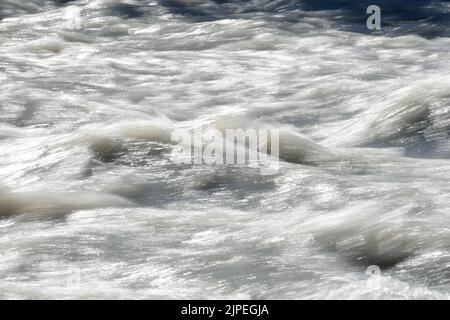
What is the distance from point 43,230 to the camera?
2.82 m

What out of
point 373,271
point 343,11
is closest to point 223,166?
point 373,271

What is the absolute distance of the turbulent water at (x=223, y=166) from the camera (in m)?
2.52

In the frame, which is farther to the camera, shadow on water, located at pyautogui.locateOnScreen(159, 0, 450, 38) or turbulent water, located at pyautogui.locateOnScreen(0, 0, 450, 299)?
shadow on water, located at pyautogui.locateOnScreen(159, 0, 450, 38)

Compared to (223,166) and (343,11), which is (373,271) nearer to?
(223,166)

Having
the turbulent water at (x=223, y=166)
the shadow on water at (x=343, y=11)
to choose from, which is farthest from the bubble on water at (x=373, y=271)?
the shadow on water at (x=343, y=11)

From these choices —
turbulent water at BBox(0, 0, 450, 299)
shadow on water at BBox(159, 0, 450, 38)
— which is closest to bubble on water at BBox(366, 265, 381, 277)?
turbulent water at BBox(0, 0, 450, 299)

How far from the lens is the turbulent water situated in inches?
99.3

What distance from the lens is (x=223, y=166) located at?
3.49 meters

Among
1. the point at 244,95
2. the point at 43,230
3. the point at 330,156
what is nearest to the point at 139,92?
the point at 244,95

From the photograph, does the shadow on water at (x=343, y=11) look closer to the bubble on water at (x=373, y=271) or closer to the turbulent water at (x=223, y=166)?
the turbulent water at (x=223, y=166)

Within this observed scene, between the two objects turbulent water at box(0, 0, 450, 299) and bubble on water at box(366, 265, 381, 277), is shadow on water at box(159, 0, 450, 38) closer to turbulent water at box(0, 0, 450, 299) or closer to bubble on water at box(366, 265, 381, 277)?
turbulent water at box(0, 0, 450, 299)

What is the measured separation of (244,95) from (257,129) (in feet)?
2.39
